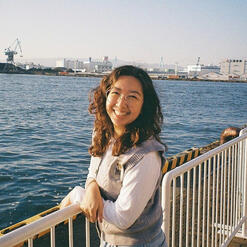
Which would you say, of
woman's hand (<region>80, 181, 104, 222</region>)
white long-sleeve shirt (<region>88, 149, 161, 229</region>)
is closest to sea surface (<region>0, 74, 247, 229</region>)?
white long-sleeve shirt (<region>88, 149, 161, 229</region>)

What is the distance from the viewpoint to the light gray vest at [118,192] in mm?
1590

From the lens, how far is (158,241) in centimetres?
174

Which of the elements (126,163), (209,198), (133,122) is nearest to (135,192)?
(126,163)

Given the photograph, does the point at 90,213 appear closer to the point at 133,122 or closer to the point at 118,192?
the point at 118,192

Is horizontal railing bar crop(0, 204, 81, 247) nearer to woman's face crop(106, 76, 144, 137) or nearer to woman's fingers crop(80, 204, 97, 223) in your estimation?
woman's fingers crop(80, 204, 97, 223)

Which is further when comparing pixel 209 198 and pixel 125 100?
pixel 209 198

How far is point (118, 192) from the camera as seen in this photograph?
1647 mm

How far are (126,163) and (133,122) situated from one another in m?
0.27

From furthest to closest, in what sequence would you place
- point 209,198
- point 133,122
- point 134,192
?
point 209,198
point 133,122
point 134,192

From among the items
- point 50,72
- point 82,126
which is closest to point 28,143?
point 82,126

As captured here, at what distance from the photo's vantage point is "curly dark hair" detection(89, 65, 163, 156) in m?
1.71

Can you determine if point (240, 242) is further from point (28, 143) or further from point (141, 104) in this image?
point (28, 143)

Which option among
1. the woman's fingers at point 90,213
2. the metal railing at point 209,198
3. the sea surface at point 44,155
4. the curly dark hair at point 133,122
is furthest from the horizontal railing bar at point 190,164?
the woman's fingers at point 90,213

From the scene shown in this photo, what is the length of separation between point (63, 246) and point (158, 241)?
11.5ft
